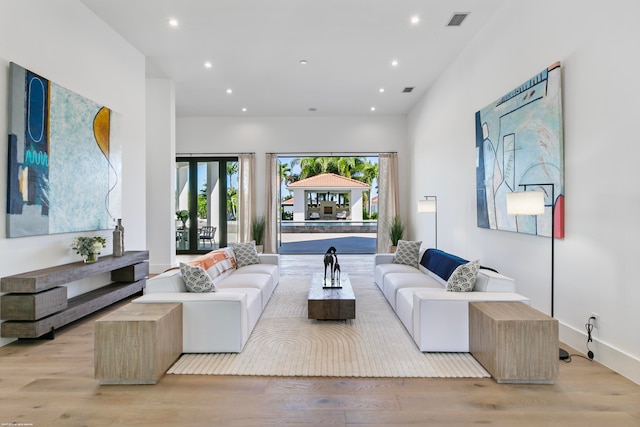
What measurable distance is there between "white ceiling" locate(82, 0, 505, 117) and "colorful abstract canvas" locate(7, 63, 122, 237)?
1.36 metres

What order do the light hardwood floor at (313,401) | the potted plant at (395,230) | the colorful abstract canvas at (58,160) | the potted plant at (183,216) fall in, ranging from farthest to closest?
the potted plant at (183,216), the potted plant at (395,230), the colorful abstract canvas at (58,160), the light hardwood floor at (313,401)

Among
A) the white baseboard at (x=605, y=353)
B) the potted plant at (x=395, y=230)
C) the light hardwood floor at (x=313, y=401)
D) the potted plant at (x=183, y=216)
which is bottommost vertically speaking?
the light hardwood floor at (x=313, y=401)

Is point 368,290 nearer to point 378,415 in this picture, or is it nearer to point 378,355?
point 378,355

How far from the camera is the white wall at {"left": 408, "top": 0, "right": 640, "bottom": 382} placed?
2635mm

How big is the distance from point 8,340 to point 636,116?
5667 mm

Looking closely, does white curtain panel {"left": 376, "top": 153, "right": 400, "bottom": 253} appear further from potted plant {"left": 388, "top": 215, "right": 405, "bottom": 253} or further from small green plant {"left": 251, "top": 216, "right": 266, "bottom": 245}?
small green plant {"left": 251, "top": 216, "right": 266, "bottom": 245}

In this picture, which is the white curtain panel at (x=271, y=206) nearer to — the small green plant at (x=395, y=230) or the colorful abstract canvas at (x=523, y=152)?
the small green plant at (x=395, y=230)

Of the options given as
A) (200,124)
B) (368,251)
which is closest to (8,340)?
(200,124)

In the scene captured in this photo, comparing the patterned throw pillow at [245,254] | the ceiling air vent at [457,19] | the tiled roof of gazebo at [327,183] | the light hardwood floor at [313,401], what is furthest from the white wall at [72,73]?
the tiled roof of gazebo at [327,183]

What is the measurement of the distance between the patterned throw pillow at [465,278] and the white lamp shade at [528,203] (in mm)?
705

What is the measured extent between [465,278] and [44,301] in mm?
4064

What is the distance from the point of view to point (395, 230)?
884cm

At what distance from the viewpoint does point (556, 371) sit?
8.58 ft

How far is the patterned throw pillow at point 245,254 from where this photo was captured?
5.83 meters
